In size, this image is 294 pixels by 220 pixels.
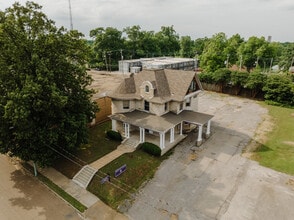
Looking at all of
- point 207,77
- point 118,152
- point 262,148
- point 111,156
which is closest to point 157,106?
point 118,152

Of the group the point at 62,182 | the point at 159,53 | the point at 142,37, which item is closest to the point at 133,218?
the point at 62,182

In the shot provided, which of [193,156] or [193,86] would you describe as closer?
[193,156]

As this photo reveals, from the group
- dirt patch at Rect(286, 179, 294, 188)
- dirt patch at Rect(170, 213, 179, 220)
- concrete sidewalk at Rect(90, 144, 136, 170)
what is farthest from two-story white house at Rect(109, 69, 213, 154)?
dirt patch at Rect(286, 179, 294, 188)

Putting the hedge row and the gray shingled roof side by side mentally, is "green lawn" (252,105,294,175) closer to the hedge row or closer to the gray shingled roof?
the hedge row

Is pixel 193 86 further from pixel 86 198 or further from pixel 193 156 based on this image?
pixel 86 198

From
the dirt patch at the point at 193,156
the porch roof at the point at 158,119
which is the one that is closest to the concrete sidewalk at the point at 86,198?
the porch roof at the point at 158,119

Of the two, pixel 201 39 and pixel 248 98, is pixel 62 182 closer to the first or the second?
pixel 248 98
